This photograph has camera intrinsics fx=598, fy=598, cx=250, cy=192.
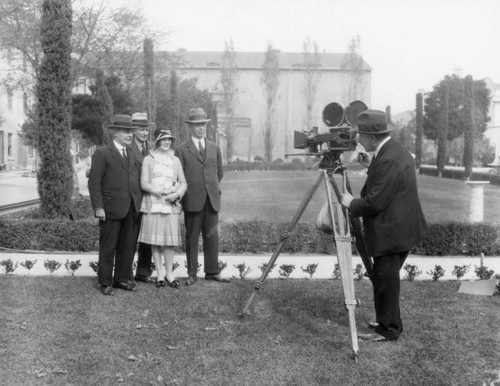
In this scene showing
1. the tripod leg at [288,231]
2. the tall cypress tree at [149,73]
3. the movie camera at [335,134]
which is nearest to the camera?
the movie camera at [335,134]

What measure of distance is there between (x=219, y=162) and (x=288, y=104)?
195 ft

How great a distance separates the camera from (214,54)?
2837 inches

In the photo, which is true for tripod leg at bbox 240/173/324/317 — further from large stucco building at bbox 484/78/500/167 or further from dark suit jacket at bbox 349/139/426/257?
large stucco building at bbox 484/78/500/167

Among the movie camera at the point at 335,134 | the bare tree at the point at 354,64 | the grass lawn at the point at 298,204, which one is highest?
the bare tree at the point at 354,64

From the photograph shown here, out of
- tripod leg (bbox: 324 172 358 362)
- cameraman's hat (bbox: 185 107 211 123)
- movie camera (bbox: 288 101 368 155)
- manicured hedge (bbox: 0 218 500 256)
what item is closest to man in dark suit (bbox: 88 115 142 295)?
cameraman's hat (bbox: 185 107 211 123)

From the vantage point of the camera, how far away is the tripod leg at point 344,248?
473 cm

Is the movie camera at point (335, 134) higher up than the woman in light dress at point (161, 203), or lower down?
higher up

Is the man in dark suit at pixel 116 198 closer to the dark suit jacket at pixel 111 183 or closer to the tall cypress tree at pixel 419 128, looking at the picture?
the dark suit jacket at pixel 111 183

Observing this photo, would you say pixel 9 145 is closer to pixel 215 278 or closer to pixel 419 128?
pixel 419 128

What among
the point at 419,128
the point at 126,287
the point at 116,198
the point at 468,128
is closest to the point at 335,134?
the point at 116,198

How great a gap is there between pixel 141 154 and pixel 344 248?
3.05 m

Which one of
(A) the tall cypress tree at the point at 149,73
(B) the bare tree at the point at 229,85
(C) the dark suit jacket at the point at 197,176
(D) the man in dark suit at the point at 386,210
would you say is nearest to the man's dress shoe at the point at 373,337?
(D) the man in dark suit at the point at 386,210

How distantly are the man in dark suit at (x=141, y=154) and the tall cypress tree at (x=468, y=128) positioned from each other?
91.6 feet

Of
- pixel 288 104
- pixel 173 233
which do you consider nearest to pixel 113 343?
pixel 173 233
